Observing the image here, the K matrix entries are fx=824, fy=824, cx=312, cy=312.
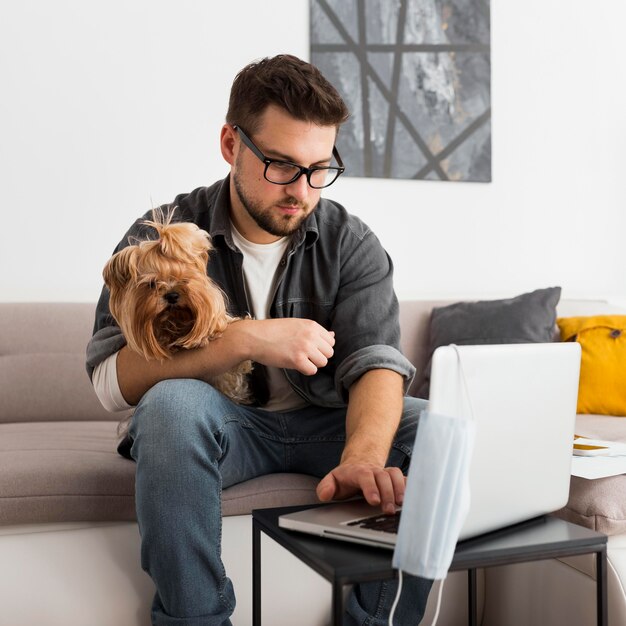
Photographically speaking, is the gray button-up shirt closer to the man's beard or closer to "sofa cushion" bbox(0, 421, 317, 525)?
the man's beard

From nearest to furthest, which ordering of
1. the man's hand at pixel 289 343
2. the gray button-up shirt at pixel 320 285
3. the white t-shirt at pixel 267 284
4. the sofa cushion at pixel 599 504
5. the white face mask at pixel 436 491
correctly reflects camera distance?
the white face mask at pixel 436 491
the man's hand at pixel 289 343
the sofa cushion at pixel 599 504
the gray button-up shirt at pixel 320 285
the white t-shirt at pixel 267 284

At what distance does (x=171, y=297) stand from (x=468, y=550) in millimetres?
850

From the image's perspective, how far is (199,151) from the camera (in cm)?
307

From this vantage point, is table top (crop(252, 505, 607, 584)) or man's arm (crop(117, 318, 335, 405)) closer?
table top (crop(252, 505, 607, 584))

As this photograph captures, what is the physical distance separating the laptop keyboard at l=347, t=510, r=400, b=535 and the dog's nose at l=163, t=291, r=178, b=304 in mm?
693

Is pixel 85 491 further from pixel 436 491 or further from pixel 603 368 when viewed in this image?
pixel 603 368

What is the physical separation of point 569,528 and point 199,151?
2201mm

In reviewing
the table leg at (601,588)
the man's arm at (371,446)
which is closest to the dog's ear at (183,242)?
the man's arm at (371,446)

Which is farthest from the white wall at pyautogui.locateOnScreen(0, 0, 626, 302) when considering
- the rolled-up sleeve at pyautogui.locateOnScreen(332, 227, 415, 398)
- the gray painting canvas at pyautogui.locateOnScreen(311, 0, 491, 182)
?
the rolled-up sleeve at pyautogui.locateOnScreen(332, 227, 415, 398)

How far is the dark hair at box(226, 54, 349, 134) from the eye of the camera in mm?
1791

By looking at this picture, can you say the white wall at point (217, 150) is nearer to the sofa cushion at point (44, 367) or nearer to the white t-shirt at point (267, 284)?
the sofa cushion at point (44, 367)

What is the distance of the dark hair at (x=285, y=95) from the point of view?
1.79 meters

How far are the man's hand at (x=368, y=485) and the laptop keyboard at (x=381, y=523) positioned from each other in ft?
0.10

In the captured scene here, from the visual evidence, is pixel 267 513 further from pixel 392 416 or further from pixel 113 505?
pixel 113 505
